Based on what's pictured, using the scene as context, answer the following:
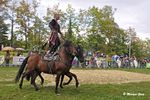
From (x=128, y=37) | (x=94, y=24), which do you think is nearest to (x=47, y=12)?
(x=94, y=24)

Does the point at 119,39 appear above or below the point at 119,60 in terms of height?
above

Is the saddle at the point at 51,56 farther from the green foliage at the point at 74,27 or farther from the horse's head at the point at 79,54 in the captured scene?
the green foliage at the point at 74,27

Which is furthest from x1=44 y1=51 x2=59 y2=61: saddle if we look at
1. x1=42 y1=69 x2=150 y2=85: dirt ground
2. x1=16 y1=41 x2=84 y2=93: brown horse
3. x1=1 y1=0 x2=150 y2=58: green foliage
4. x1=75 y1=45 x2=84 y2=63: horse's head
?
x1=1 y1=0 x2=150 y2=58: green foliage

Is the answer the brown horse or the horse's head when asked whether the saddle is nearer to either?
the brown horse

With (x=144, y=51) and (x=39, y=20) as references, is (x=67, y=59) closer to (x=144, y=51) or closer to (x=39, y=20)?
(x=39, y=20)

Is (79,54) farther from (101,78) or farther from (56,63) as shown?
(101,78)

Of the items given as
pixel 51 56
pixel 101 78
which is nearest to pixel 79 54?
pixel 51 56

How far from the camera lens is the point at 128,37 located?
4200 inches

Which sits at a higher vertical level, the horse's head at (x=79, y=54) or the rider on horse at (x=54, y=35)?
the rider on horse at (x=54, y=35)

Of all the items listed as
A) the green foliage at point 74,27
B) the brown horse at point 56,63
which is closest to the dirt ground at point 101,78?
the brown horse at point 56,63

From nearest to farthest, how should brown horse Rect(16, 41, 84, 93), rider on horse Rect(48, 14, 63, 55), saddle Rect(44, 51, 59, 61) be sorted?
brown horse Rect(16, 41, 84, 93), saddle Rect(44, 51, 59, 61), rider on horse Rect(48, 14, 63, 55)

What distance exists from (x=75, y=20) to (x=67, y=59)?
56696mm

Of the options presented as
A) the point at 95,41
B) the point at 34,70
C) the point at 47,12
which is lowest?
the point at 34,70

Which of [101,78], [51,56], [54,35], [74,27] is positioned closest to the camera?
[51,56]
